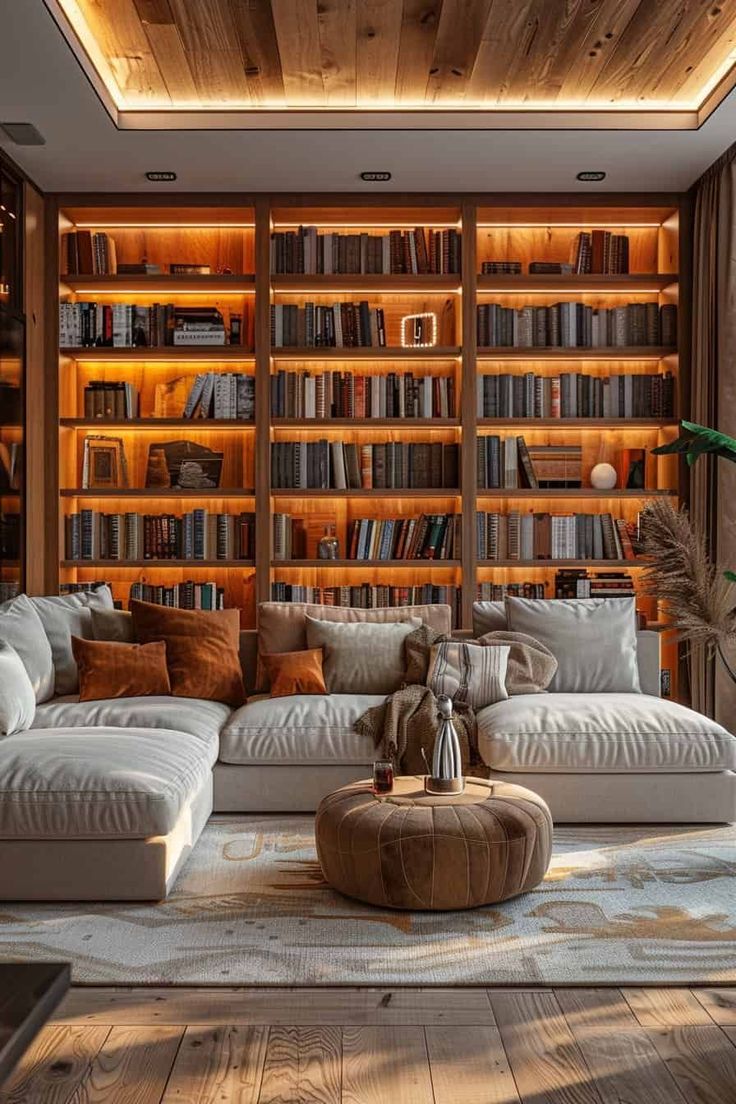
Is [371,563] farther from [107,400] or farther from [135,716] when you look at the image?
[135,716]

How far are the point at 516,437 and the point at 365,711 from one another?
253cm

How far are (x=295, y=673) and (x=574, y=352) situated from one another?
2750mm

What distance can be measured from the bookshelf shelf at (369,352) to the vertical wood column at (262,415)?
0.39 ft

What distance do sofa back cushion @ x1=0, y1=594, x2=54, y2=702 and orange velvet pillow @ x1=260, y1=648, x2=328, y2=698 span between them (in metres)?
0.92

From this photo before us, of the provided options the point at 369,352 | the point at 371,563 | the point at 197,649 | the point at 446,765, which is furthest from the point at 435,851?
the point at 369,352

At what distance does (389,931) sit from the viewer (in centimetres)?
303

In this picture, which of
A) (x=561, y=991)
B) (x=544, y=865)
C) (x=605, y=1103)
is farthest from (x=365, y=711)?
(x=605, y=1103)

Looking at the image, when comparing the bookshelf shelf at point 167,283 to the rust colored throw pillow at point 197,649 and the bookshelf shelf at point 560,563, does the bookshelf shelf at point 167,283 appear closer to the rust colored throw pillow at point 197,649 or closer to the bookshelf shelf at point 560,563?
the bookshelf shelf at point 560,563

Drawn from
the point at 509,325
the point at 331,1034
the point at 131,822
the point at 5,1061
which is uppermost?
the point at 509,325

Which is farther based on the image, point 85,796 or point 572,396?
point 572,396

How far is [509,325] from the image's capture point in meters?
6.32

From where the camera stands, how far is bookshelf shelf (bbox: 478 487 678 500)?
6.29m

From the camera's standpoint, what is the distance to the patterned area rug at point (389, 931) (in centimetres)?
274

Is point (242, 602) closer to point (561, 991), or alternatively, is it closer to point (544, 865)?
point (544, 865)
